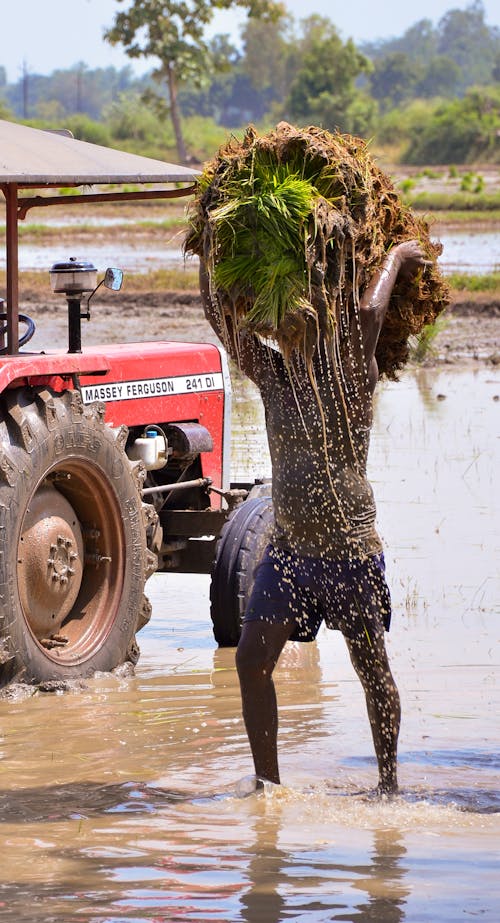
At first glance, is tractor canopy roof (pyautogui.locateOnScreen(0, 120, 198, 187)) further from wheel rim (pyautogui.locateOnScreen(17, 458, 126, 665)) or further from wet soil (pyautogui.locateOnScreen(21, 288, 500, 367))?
wet soil (pyautogui.locateOnScreen(21, 288, 500, 367))

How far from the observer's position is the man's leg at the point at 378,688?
4.88 metres

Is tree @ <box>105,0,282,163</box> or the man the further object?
tree @ <box>105,0,282,163</box>

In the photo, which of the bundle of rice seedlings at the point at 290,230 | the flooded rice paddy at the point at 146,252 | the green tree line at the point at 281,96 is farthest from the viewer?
the green tree line at the point at 281,96

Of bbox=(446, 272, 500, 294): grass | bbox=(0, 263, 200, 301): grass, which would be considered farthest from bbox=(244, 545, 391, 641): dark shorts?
bbox=(0, 263, 200, 301): grass

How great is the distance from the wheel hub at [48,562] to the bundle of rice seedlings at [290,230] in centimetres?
166

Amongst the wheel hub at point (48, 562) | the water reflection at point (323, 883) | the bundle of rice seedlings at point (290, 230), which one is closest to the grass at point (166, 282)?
the wheel hub at point (48, 562)

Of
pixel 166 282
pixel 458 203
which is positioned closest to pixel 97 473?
pixel 166 282

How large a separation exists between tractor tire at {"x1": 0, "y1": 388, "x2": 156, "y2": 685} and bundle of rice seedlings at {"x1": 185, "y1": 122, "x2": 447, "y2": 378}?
1.38 meters

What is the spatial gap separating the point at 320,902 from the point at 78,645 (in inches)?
101

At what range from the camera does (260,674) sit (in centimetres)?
485

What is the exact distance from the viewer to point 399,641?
724cm

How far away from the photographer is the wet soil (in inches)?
717

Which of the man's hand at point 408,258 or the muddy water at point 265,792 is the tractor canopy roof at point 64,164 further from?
the muddy water at point 265,792

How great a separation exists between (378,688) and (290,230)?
139cm
